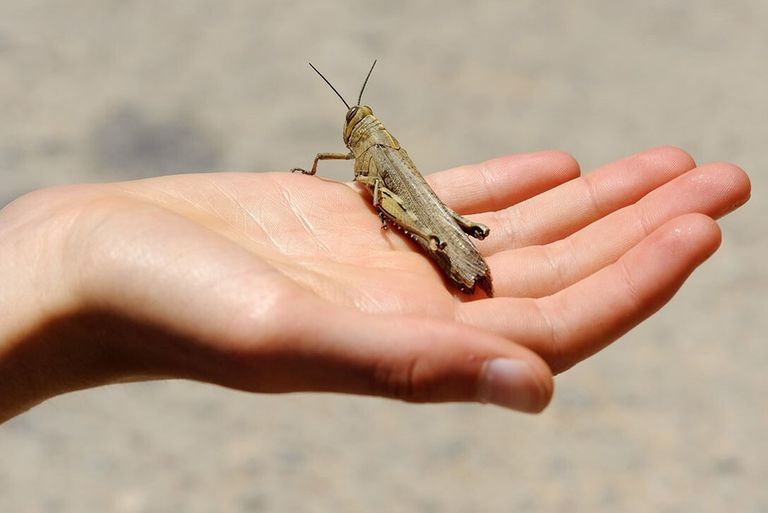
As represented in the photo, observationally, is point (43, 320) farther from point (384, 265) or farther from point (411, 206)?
point (411, 206)

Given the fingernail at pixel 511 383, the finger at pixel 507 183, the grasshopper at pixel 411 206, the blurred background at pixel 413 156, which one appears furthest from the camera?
the blurred background at pixel 413 156

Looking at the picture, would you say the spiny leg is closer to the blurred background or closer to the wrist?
the wrist

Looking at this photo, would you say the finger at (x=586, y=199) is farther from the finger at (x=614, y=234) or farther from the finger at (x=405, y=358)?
the finger at (x=405, y=358)

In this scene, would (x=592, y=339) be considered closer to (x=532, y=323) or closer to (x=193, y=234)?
(x=532, y=323)

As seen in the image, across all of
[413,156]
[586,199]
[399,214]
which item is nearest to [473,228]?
[399,214]

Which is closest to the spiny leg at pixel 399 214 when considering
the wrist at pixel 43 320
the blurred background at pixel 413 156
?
the wrist at pixel 43 320

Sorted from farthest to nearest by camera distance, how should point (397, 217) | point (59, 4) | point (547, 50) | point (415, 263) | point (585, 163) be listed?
1. point (59, 4)
2. point (547, 50)
3. point (585, 163)
4. point (397, 217)
5. point (415, 263)

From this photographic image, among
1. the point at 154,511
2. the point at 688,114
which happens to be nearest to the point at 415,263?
the point at 154,511
